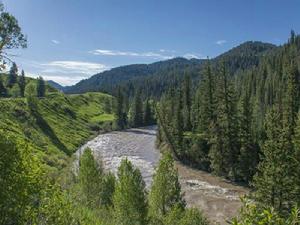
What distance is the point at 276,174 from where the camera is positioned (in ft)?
Answer: 162

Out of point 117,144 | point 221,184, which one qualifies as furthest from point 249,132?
point 117,144

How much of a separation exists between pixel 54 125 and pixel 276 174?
3764 inches

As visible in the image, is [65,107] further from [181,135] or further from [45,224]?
[45,224]

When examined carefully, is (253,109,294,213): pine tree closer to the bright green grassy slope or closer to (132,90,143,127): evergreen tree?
the bright green grassy slope

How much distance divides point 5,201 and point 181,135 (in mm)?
86733

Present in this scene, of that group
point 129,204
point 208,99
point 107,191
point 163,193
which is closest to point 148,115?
point 208,99

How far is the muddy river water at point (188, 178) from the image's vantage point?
60216mm

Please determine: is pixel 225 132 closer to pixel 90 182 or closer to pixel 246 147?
pixel 246 147

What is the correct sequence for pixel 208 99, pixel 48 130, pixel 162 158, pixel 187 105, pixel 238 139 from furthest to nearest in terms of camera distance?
pixel 187 105
pixel 48 130
pixel 208 99
pixel 238 139
pixel 162 158

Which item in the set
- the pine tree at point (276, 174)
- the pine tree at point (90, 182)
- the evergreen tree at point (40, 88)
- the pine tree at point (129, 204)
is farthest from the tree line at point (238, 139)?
the evergreen tree at point (40, 88)

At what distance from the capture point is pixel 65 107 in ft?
557

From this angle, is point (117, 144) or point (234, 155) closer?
point (234, 155)

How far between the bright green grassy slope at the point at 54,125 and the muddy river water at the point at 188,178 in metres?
6.83

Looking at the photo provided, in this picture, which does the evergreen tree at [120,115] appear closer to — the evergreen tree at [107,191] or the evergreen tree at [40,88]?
the evergreen tree at [40,88]
